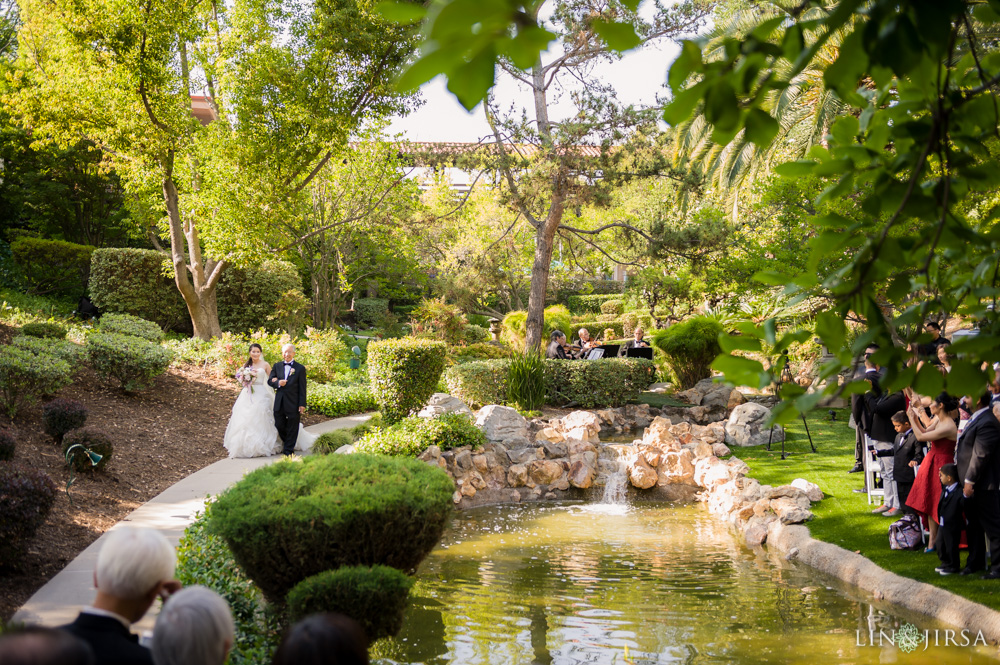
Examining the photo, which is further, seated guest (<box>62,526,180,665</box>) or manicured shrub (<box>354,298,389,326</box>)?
manicured shrub (<box>354,298,389,326</box>)

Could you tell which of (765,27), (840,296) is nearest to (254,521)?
(840,296)

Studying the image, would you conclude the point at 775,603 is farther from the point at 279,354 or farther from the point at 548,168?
the point at 279,354

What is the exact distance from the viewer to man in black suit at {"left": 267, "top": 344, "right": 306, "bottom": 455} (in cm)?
1103

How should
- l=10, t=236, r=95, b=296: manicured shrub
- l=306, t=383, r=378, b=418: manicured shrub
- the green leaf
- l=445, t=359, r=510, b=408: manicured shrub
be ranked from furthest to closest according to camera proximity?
1. l=10, t=236, r=95, b=296: manicured shrub
2. l=445, t=359, r=510, b=408: manicured shrub
3. l=306, t=383, r=378, b=418: manicured shrub
4. the green leaf

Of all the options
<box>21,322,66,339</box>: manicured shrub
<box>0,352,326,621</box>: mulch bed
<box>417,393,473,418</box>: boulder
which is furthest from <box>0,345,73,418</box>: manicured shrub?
<box>417,393,473,418</box>: boulder

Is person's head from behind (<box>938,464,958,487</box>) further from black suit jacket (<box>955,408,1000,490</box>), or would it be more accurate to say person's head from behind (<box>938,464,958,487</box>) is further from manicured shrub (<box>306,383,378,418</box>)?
manicured shrub (<box>306,383,378,418</box>)

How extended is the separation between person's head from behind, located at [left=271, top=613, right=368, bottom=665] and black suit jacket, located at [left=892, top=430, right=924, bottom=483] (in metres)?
6.88

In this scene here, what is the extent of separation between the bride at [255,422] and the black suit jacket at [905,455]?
7.89 m

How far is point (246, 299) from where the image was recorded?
22016 mm

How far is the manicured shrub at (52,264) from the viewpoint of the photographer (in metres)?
21.3

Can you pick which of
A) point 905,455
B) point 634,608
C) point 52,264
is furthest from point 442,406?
point 52,264

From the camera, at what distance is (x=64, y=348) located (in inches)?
463

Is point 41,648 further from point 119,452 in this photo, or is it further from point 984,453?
point 119,452

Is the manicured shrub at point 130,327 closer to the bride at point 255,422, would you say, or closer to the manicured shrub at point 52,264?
the manicured shrub at point 52,264
